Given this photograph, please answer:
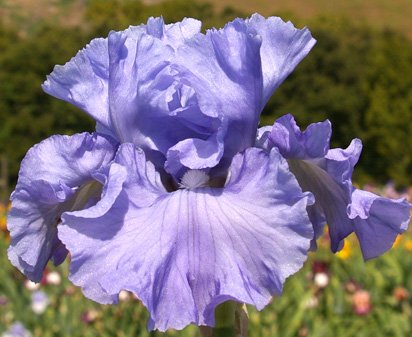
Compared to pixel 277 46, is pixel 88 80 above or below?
below

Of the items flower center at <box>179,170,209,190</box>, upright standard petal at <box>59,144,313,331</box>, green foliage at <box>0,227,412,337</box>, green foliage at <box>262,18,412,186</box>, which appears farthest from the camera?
green foliage at <box>262,18,412,186</box>

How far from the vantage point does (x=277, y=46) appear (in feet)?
3.34

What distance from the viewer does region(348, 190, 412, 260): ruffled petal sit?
3.09ft

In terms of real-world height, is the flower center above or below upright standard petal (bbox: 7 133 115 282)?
above

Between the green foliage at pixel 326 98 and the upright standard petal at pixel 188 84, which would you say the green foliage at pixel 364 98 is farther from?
the upright standard petal at pixel 188 84

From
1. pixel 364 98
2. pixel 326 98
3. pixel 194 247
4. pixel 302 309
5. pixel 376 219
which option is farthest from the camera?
pixel 364 98

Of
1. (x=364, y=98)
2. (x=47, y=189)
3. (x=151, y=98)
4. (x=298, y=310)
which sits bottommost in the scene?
(x=364, y=98)

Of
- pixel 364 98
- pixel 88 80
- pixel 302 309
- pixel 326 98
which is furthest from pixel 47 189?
pixel 364 98

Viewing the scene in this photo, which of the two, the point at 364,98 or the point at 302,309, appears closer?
the point at 302,309

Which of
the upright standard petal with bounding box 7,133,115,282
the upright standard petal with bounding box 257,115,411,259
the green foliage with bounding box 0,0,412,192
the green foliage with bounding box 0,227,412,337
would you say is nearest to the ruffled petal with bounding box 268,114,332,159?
the upright standard petal with bounding box 257,115,411,259

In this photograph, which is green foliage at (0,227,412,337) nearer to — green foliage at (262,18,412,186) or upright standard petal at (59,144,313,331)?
upright standard petal at (59,144,313,331)

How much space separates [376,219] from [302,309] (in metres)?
2.11

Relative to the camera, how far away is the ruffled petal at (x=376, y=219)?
0.94 metres

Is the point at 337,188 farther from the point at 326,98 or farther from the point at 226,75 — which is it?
the point at 326,98
